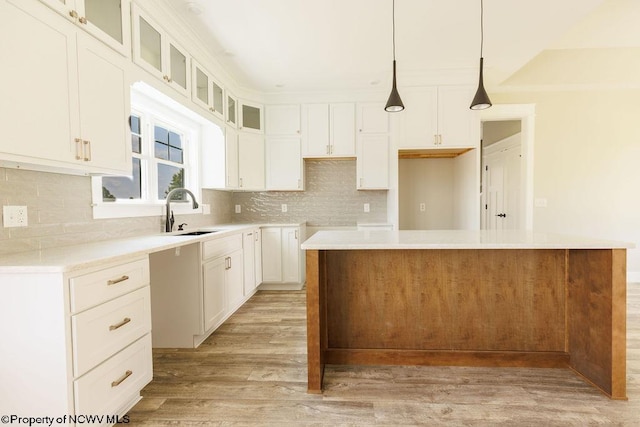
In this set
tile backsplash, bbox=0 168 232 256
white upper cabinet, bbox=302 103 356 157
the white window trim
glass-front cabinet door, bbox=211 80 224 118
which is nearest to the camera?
tile backsplash, bbox=0 168 232 256

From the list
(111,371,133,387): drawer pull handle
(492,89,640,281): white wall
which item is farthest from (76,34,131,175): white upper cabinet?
(492,89,640,281): white wall

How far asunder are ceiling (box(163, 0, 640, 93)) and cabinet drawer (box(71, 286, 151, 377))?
222 centimetres

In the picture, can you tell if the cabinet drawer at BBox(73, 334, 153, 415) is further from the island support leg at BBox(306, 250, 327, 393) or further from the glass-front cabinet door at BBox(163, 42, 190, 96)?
the glass-front cabinet door at BBox(163, 42, 190, 96)

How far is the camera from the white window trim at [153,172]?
6.91ft

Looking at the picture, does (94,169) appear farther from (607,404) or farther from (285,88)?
(607,404)

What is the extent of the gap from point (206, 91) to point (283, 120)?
1.21m

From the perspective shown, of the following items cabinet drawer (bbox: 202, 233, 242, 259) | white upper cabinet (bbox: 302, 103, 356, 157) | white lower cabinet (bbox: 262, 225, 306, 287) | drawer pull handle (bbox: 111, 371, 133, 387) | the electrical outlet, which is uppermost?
white upper cabinet (bbox: 302, 103, 356, 157)

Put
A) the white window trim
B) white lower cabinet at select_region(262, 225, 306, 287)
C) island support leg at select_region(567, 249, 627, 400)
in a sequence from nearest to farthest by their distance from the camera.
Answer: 1. island support leg at select_region(567, 249, 627, 400)
2. the white window trim
3. white lower cabinet at select_region(262, 225, 306, 287)

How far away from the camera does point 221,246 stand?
9.02 ft

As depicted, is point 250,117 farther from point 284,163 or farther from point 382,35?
point 382,35

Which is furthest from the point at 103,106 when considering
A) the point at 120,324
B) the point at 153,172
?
the point at 120,324

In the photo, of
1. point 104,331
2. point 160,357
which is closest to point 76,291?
point 104,331

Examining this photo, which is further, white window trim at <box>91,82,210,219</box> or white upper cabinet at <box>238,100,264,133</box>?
white upper cabinet at <box>238,100,264,133</box>

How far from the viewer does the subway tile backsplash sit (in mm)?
1581
